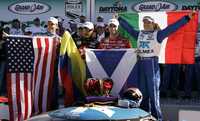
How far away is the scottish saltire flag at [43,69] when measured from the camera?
9250 mm

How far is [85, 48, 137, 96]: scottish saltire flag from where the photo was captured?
9.13 metres

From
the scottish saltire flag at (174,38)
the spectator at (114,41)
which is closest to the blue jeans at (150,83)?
the spectator at (114,41)

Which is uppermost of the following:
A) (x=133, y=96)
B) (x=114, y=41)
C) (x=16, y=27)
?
(x=16, y=27)

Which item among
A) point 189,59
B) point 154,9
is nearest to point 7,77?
point 189,59

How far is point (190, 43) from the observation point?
1070 centimetres

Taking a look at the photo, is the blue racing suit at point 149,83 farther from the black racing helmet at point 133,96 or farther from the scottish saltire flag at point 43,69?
the scottish saltire flag at point 43,69

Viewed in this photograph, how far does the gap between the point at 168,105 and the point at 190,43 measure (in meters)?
1.31

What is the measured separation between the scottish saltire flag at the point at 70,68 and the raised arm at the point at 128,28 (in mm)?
1397

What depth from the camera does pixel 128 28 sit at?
10562mm

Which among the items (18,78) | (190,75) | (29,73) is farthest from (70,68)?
(190,75)

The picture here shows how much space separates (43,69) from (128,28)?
192 centimetres

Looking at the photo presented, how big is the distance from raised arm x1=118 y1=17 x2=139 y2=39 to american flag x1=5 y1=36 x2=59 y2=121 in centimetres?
151

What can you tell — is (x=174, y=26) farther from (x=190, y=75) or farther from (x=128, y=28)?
(x=190, y=75)

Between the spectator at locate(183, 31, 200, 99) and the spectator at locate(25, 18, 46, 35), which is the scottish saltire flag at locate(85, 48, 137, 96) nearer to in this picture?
the spectator at locate(183, 31, 200, 99)
